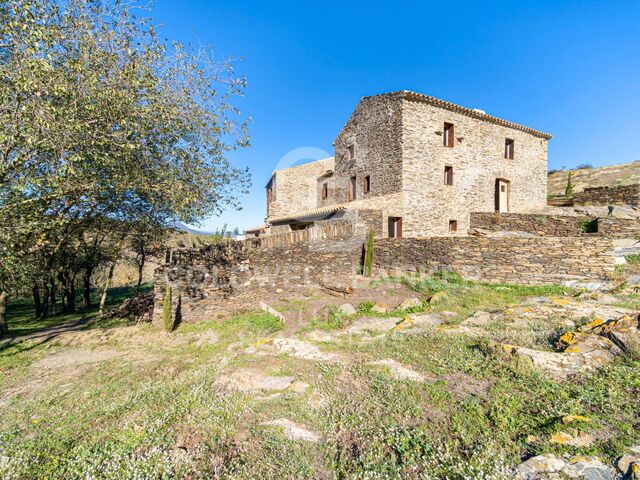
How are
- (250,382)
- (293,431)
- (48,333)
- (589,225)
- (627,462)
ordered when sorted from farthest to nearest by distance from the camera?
(589,225), (48,333), (250,382), (293,431), (627,462)

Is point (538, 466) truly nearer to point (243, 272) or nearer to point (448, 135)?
point (243, 272)

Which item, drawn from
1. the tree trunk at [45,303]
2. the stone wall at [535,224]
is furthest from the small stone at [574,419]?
the tree trunk at [45,303]

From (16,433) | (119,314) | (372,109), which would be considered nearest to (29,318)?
(119,314)

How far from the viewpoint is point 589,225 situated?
13.1 m

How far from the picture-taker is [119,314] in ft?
44.7

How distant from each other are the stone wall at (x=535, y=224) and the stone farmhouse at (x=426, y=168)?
430 centimetres

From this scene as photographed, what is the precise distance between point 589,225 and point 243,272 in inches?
607

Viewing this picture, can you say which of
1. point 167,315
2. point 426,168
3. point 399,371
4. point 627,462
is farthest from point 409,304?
point 426,168

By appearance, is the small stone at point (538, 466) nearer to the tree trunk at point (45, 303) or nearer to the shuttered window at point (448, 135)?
the shuttered window at point (448, 135)

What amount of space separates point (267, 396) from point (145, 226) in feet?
36.3

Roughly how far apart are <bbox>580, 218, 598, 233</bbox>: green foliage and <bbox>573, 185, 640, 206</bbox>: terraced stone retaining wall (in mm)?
5760

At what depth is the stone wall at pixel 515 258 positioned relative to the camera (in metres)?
9.66

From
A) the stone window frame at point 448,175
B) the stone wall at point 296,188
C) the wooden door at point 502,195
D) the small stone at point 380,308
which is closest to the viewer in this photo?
the small stone at point 380,308


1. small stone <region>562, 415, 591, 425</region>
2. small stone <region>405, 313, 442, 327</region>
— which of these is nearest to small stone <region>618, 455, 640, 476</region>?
small stone <region>562, 415, 591, 425</region>
